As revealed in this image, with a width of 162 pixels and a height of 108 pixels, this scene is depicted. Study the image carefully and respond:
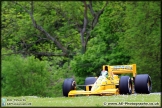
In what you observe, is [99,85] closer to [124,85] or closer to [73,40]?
[124,85]

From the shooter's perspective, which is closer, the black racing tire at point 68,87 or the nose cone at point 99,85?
the nose cone at point 99,85

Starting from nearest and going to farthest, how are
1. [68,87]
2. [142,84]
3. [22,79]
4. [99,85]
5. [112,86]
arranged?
[142,84]
[99,85]
[68,87]
[112,86]
[22,79]

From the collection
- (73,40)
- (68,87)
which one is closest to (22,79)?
(68,87)

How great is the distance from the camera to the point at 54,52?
196ft

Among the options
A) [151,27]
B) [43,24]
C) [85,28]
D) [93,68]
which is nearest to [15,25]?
[43,24]

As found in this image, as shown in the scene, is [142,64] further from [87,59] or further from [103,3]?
[103,3]

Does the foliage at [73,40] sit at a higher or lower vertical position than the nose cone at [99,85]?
higher

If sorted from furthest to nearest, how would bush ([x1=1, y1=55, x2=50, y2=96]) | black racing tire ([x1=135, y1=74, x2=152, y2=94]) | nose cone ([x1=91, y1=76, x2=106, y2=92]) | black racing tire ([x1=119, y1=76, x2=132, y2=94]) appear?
bush ([x1=1, y1=55, x2=50, y2=96]), nose cone ([x1=91, y1=76, x2=106, y2=92]), black racing tire ([x1=135, y1=74, x2=152, y2=94]), black racing tire ([x1=119, y1=76, x2=132, y2=94])

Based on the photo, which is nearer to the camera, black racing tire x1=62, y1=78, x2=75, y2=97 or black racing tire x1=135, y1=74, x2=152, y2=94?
black racing tire x1=135, y1=74, x2=152, y2=94

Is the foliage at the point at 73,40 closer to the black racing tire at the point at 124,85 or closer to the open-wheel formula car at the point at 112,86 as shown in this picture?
the open-wheel formula car at the point at 112,86

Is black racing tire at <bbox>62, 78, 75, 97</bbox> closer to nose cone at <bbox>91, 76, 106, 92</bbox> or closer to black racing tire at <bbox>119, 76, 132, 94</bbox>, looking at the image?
nose cone at <bbox>91, 76, 106, 92</bbox>

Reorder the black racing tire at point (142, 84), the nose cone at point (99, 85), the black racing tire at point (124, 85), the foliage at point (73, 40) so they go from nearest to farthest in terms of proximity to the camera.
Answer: the black racing tire at point (124, 85) → the black racing tire at point (142, 84) → the nose cone at point (99, 85) → the foliage at point (73, 40)

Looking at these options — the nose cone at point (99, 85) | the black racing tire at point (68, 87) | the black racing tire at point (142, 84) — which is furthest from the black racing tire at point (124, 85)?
the black racing tire at point (68, 87)

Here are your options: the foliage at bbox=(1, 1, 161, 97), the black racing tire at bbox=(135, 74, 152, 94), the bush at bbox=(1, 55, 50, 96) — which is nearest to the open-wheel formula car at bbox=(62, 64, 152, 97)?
the black racing tire at bbox=(135, 74, 152, 94)
